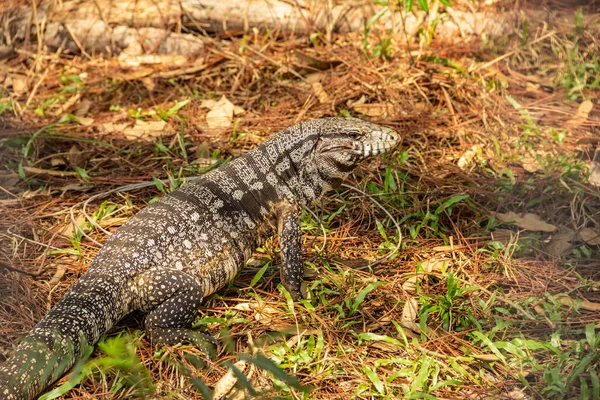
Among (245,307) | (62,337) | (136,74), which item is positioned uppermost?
(136,74)

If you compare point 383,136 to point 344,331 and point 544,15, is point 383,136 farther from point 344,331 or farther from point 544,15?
point 544,15

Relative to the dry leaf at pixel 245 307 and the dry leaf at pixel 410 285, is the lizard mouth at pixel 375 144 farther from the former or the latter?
the dry leaf at pixel 245 307

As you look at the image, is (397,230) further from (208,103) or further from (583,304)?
(208,103)

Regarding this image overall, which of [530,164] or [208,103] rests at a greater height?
[208,103]

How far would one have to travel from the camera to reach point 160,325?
5.55 metres

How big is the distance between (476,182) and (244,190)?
9.31ft

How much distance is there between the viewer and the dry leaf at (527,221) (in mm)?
7000

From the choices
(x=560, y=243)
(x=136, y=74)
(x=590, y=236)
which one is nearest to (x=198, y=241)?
(x=560, y=243)

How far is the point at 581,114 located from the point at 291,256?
4.78 metres

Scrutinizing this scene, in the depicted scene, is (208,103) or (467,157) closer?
(467,157)

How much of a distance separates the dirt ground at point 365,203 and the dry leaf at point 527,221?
0.02m

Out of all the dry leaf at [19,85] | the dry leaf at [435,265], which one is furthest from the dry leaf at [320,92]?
the dry leaf at [19,85]

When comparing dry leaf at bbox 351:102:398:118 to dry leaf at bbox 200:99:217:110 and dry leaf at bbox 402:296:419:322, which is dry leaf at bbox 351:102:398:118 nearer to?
dry leaf at bbox 200:99:217:110

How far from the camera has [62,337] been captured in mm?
5016
